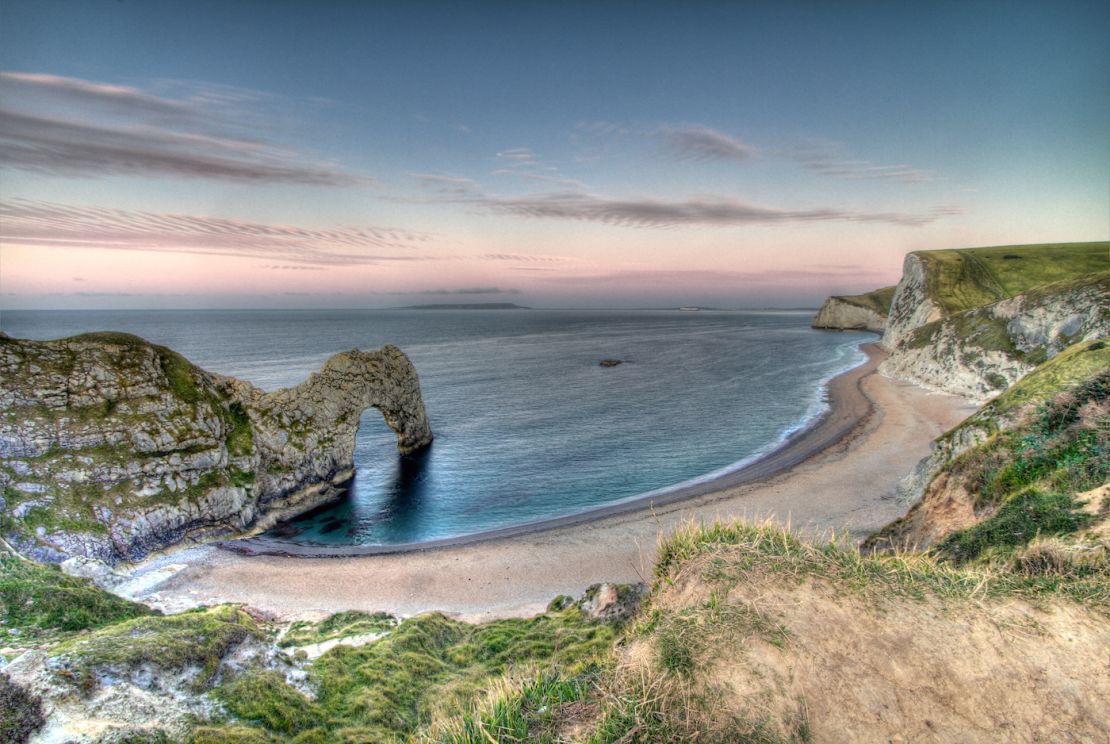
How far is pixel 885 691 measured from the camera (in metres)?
6.81

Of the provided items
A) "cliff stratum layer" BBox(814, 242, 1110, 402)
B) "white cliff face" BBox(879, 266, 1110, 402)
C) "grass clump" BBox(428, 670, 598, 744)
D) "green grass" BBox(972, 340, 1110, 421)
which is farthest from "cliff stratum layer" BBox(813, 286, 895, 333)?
"grass clump" BBox(428, 670, 598, 744)

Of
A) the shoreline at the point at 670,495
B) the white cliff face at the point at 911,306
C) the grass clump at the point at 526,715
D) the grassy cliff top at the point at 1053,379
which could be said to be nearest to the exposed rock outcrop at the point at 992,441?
the grassy cliff top at the point at 1053,379

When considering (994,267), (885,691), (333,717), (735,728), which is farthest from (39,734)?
(994,267)

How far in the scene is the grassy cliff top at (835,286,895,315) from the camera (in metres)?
158

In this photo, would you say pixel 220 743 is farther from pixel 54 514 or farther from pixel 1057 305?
pixel 1057 305

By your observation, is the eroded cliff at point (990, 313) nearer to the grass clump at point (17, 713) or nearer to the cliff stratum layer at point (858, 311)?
the cliff stratum layer at point (858, 311)

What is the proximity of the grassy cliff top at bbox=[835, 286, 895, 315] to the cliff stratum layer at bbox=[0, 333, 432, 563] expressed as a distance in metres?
173

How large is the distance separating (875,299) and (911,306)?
290 feet

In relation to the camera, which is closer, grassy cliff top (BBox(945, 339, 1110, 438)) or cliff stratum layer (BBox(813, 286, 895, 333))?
grassy cliff top (BBox(945, 339, 1110, 438))

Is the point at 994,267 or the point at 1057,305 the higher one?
the point at 994,267

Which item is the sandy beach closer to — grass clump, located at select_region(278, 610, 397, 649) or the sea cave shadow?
grass clump, located at select_region(278, 610, 397, 649)

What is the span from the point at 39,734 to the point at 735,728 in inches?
382

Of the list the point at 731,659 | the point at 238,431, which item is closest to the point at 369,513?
the point at 238,431

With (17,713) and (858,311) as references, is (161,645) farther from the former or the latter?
(858,311)
